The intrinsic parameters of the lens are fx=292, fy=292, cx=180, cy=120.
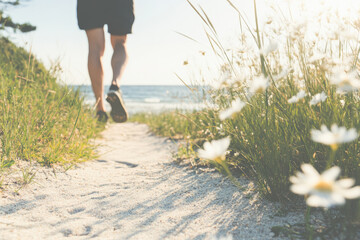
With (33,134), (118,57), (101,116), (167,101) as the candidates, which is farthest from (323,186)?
(167,101)

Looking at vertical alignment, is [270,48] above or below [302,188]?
above

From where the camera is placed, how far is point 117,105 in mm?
2678

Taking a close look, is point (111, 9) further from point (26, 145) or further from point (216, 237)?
point (216, 237)

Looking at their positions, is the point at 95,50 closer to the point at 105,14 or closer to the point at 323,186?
the point at 105,14

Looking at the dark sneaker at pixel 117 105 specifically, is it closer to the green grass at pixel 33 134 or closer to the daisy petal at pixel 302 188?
the green grass at pixel 33 134

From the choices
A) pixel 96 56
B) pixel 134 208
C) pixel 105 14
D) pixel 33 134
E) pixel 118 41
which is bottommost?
pixel 134 208

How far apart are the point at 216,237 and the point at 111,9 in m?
2.30

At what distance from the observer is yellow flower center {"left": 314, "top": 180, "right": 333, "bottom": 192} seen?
54cm

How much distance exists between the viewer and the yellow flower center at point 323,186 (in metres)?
0.54

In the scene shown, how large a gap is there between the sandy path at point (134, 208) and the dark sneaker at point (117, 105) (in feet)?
2.77

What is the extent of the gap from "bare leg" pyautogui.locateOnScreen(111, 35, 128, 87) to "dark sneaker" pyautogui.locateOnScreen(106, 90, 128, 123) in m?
0.13

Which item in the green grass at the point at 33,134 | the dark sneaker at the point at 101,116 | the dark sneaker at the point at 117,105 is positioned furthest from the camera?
the dark sneaker at the point at 101,116

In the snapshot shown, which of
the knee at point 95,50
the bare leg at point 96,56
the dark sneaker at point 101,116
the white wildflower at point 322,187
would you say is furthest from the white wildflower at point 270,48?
the dark sneaker at point 101,116

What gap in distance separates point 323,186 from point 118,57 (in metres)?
2.52
